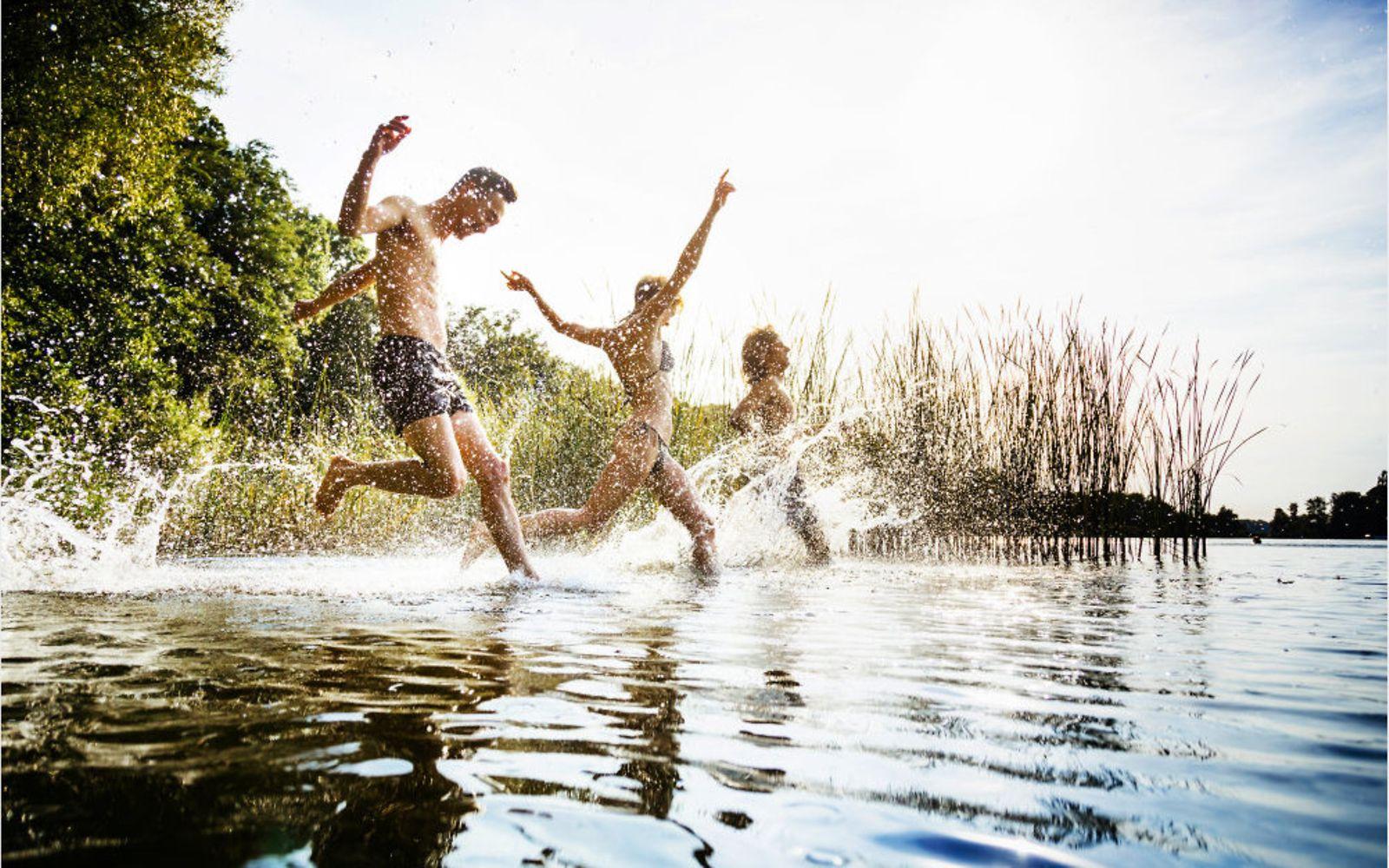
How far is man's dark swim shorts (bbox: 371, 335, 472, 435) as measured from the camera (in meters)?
3.86

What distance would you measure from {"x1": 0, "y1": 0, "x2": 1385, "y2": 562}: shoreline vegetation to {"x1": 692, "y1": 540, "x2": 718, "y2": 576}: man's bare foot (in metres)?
2.32

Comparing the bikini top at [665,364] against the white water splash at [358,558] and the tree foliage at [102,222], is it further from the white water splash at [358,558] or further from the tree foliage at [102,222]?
the tree foliage at [102,222]

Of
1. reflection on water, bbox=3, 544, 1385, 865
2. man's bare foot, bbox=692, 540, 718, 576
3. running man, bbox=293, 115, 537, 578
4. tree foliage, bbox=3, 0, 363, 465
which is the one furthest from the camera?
tree foliage, bbox=3, 0, 363, 465

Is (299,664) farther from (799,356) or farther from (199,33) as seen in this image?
(199,33)

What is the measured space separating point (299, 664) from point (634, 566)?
405 centimetres

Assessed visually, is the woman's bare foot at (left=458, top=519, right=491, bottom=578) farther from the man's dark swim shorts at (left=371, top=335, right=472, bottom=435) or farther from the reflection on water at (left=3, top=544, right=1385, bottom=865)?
the reflection on water at (left=3, top=544, right=1385, bottom=865)

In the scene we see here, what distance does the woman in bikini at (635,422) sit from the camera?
4.89 meters

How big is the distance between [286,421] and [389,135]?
7.64 m

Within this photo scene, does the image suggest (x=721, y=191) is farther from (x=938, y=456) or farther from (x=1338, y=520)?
(x=1338, y=520)

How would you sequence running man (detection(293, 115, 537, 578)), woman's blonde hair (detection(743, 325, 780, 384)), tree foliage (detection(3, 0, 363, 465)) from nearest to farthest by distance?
running man (detection(293, 115, 537, 578))
woman's blonde hair (detection(743, 325, 780, 384))
tree foliage (detection(3, 0, 363, 465))

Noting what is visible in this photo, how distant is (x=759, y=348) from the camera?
6.43 metres

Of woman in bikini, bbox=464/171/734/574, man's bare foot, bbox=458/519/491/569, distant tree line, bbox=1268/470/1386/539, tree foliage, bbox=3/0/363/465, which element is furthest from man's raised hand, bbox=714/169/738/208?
distant tree line, bbox=1268/470/1386/539

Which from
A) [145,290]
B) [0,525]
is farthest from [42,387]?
[145,290]

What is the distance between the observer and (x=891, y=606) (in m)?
3.49
